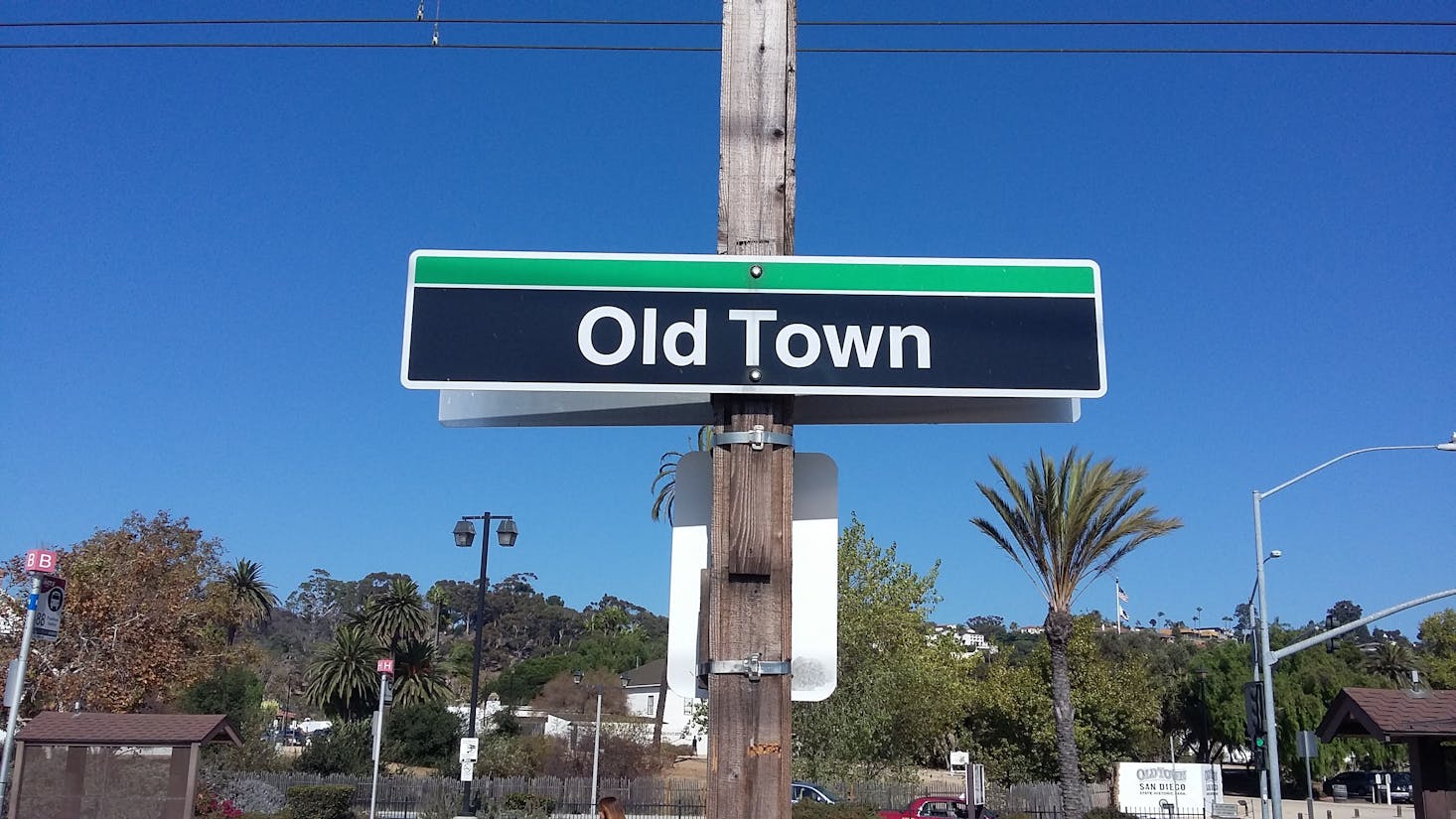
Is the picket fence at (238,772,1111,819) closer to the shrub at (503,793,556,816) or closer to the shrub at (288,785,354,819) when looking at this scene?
the shrub at (503,793,556,816)

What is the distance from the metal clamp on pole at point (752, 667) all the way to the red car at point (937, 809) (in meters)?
28.3

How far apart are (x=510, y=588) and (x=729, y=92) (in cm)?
13951

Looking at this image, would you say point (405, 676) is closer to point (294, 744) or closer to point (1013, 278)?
point (294, 744)

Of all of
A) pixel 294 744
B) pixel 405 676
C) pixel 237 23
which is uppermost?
pixel 237 23

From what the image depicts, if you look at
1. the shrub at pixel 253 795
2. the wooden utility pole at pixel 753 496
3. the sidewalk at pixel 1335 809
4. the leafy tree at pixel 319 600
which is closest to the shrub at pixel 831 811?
the shrub at pixel 253 795

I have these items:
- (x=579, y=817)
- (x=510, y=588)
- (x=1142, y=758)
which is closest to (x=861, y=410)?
(x=579, y=817)

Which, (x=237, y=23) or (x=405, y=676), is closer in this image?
(x=237, y=23)

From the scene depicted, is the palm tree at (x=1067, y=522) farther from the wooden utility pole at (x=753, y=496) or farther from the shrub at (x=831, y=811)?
the wooden utility pole at (x=753, y=496)

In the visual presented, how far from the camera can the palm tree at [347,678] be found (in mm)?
57031

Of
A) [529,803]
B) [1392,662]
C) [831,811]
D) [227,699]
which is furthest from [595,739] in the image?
[1392,662]

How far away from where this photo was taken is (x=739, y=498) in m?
2.82

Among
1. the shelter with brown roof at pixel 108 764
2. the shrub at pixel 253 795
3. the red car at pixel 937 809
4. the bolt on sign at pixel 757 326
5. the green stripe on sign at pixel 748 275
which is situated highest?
the green stripe on sign at pixel 748 275

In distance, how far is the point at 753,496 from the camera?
282 cm

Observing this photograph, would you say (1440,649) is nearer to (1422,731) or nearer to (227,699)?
(1422,731)
